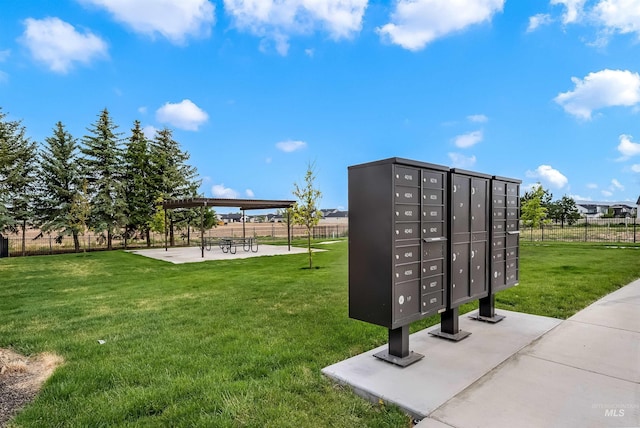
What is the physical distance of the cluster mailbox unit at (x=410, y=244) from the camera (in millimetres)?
2848

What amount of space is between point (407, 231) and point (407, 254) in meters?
0.20

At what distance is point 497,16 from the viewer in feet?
29.4

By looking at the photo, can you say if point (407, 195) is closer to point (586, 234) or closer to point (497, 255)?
point (497, 255)

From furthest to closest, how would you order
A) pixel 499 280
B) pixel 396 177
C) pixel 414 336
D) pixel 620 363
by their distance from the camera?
pixel 499 280
pixel 414 336
pixel 620 363
pixel 396 177

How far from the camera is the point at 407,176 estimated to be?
2941 mm

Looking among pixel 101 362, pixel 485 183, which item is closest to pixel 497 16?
pixel 485 183

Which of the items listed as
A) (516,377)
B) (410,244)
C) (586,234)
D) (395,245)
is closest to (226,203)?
(410,244)

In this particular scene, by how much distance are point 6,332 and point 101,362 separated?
2208 millimetres

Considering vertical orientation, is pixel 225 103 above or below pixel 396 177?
above

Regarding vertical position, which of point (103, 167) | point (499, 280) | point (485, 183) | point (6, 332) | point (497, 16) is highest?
point (497, 16)

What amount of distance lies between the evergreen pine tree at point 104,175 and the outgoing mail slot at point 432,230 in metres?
20.5

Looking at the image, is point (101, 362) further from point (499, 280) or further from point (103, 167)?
point (103, 167)

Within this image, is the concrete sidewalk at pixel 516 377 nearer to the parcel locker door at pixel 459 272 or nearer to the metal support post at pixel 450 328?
the metal support post at pixel 450 328

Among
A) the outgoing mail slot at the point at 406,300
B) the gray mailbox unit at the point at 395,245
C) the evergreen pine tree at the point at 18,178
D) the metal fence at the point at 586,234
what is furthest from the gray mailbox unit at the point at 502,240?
the evergreen pine tree at the point at 18,178
